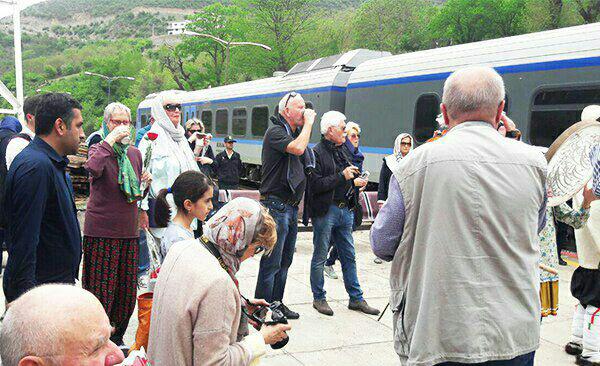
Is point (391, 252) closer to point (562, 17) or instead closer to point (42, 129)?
point (42, 129)

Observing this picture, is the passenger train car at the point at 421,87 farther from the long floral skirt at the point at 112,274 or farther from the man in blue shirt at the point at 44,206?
the man in blue shirt at the point at 44,206

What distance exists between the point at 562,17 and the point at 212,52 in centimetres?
2849

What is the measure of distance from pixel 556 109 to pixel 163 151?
22.9 feet

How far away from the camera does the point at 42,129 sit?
309 cm

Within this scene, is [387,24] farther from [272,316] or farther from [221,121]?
[272,316]

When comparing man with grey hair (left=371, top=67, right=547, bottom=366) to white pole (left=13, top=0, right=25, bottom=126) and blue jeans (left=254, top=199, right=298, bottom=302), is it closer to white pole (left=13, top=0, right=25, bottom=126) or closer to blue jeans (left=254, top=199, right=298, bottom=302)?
blue jeans (left=254, top=199, right=298, bottom=302)

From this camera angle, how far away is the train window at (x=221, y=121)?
70.3 feet

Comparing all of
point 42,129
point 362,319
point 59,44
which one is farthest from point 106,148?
point 59,44

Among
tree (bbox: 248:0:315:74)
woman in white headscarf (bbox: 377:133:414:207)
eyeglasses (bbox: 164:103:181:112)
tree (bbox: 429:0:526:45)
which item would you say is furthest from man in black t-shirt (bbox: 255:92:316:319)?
tree (bbox: 429:0:526:45)

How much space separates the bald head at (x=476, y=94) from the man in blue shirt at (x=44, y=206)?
2009 mm

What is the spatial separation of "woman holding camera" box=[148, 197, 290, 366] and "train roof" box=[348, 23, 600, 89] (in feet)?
25.6

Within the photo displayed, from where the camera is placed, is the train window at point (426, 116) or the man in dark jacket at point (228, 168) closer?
the train window at point (426, 116)

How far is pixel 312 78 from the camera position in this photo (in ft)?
53.0

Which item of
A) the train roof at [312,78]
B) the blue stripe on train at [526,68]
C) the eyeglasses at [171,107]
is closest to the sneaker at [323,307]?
the eyeglasses at [171,107]
